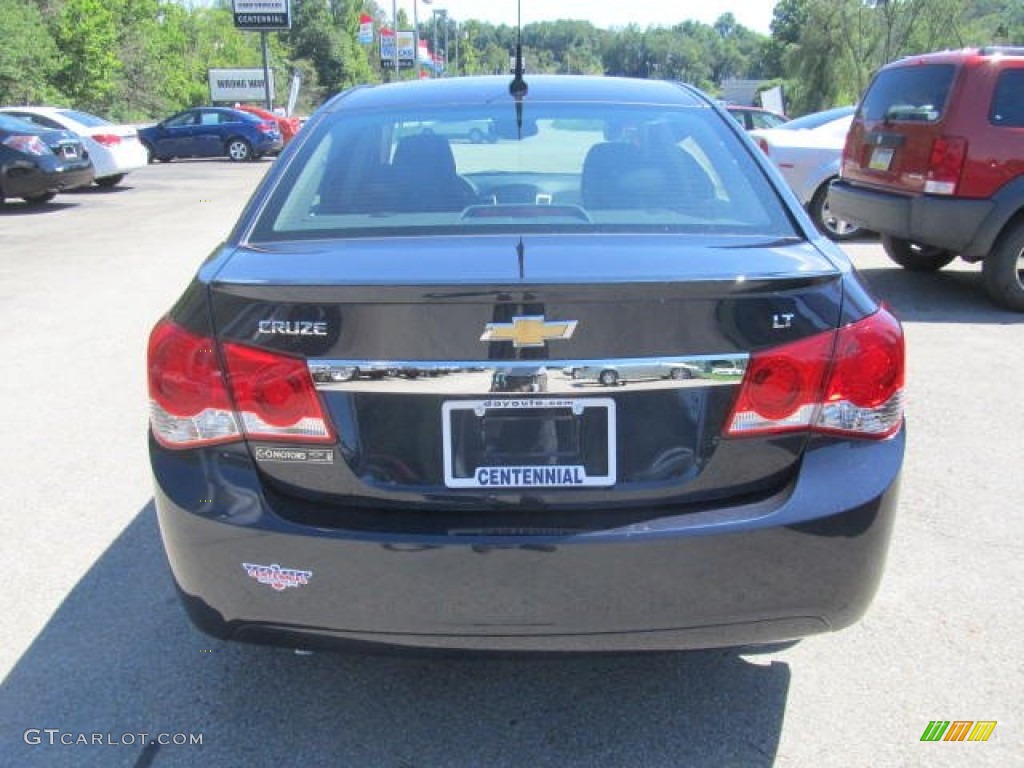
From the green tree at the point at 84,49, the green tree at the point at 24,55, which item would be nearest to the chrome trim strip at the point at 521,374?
the green tree at the point at 24,55

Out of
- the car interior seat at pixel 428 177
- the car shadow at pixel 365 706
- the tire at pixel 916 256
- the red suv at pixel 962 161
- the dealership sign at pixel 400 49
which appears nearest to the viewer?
the car shadow at pixel 365 706

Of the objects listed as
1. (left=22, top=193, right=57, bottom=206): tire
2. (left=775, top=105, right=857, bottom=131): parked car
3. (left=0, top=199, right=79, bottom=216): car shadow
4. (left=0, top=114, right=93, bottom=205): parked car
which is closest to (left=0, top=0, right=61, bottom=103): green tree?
(left=0, top=199, right=79, bottom=216): car shadow

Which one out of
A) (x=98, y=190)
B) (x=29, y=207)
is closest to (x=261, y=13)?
(x=98, y=190)

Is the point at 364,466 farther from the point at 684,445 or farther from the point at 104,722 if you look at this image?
the point at 104,722

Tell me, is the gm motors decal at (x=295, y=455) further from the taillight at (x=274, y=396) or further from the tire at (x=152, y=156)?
the tire at (x=152, y=156)

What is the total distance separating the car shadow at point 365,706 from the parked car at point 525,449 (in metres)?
0.25

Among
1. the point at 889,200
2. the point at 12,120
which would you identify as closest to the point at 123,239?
the point at 12,120

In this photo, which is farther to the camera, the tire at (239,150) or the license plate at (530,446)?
the tire at (239,150)

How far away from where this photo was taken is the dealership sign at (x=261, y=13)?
3869 centimetres

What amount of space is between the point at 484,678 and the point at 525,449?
39.2 inches

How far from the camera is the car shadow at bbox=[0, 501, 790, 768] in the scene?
2.54 meters

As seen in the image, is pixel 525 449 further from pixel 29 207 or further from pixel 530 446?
pixel 29 207

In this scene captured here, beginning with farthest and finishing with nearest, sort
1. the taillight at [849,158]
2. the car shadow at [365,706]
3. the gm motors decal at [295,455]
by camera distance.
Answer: the taillight at [849,158] → the car shadow at [365,706] → the gm motors decal at [295,455]

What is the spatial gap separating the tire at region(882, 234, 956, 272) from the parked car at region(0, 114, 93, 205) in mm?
11908
